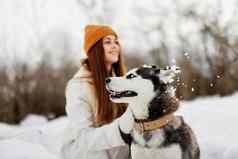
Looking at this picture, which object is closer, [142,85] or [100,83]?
[142,85]

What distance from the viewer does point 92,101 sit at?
317 cm

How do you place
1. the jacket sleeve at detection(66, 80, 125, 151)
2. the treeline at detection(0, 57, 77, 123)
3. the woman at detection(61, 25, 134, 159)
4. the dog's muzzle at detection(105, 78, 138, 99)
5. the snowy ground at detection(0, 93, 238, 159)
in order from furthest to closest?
the treeline at detection(0, 57, 77, 123) < the snowy ground at detection(0, 93, 238, 159) < the woman at detection(61, 25, 134, 159) < the jacket sleeve at detection(66, 80, 125, 151) < the dog's muzzle at detection(105, 78, 138, 99)

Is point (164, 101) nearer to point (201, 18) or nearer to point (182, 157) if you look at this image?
point (182, 157)

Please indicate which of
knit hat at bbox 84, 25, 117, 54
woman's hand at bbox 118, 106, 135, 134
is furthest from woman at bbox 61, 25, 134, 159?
woman's hand at bbox 118, 106, 135, 134

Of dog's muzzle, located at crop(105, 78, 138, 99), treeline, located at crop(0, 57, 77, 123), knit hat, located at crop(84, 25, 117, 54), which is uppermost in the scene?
knit hat, located at crop(84, 25, 117, 54)

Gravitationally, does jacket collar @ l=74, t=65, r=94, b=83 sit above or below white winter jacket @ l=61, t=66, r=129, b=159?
above

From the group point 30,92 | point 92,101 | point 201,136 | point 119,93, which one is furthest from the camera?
point 30,92

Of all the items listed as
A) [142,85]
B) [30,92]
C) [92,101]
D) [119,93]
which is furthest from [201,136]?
[30,92]

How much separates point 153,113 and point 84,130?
0.50m

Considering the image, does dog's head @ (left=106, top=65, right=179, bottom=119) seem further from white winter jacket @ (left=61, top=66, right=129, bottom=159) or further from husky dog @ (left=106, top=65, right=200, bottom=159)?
white winter jacket @ (left=61, top=66, right=129, bottom=159)

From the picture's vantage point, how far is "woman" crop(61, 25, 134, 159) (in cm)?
308

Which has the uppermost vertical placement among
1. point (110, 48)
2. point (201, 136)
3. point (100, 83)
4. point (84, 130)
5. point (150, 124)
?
point (110, 48)

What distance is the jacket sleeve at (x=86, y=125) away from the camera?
2908 millimetres

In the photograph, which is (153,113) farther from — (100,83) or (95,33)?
(95,33)
